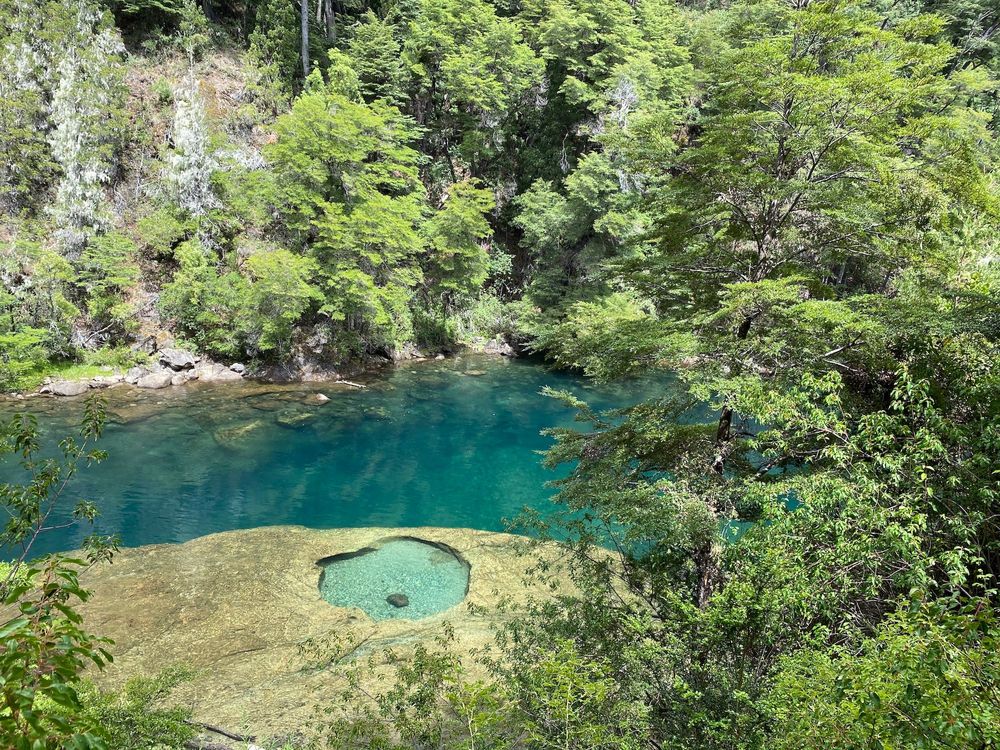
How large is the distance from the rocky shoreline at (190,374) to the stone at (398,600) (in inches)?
522

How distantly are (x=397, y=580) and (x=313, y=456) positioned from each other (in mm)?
6506

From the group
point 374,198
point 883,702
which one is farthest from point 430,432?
point 883,702

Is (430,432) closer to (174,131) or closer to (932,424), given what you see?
(932,424)

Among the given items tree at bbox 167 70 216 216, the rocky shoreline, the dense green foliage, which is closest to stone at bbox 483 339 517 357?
the rocky shoreline

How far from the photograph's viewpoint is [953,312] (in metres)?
4.95

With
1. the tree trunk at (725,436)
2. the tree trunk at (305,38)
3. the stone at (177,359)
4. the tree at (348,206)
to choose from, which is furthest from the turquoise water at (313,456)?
the tree trunk at (305,38)

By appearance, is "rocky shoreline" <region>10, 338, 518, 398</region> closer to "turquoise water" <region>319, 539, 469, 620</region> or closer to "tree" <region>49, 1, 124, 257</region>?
"tree" <region>49, 1, 124, 257</region>

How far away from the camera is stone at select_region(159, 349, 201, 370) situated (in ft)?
62.4

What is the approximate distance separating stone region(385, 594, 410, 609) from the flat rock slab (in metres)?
0.50

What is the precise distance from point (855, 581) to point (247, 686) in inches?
276

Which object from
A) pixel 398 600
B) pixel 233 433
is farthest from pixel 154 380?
pixel 398 600

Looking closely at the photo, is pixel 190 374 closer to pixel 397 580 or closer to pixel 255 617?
pixel 255 617

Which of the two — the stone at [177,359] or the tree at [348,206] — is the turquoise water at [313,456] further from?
the tree at [348,206]

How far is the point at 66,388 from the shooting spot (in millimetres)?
16781
